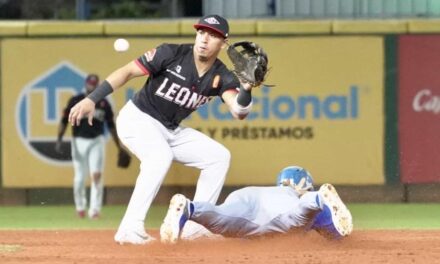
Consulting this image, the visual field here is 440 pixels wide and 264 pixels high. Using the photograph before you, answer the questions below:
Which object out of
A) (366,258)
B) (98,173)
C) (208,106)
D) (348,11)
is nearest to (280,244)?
(366,258)

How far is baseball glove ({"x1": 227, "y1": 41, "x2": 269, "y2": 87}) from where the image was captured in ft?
28.5

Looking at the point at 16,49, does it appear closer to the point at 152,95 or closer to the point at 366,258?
the point at 152,95

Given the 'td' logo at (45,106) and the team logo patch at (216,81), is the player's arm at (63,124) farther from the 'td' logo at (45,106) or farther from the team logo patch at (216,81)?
the team logo patch at (216,81)

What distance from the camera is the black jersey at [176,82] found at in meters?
9.45

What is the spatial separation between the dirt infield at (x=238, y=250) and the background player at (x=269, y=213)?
141 mm

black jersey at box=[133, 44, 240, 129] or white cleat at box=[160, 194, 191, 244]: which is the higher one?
black jersey at box=[133, 44, 240, 129]

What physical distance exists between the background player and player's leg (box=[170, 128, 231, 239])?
38 centimetres

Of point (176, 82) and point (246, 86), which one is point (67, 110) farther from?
point (246, 86)

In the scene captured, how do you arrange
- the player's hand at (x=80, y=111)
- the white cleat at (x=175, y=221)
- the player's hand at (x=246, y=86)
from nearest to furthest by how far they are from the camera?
the white cleat at (x=175, y=221) < the player's hand at (x=246, y=86) < the player's hand at (x=80, y=111)

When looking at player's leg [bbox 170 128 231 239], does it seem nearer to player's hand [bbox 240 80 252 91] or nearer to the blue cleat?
player's hand [bbox 240 80 252 91]

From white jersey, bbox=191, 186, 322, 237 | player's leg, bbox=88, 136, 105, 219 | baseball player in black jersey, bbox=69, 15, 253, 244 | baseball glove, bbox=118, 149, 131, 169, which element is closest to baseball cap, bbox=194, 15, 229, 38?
baseball player in black jersey, bbox=69, 15, 253, 244

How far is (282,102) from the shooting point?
51.9ft

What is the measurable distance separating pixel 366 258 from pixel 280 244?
1074mm

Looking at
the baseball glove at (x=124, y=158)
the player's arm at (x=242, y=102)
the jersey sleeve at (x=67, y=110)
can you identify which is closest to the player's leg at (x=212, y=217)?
the player's arm at (x=242, y=102)
